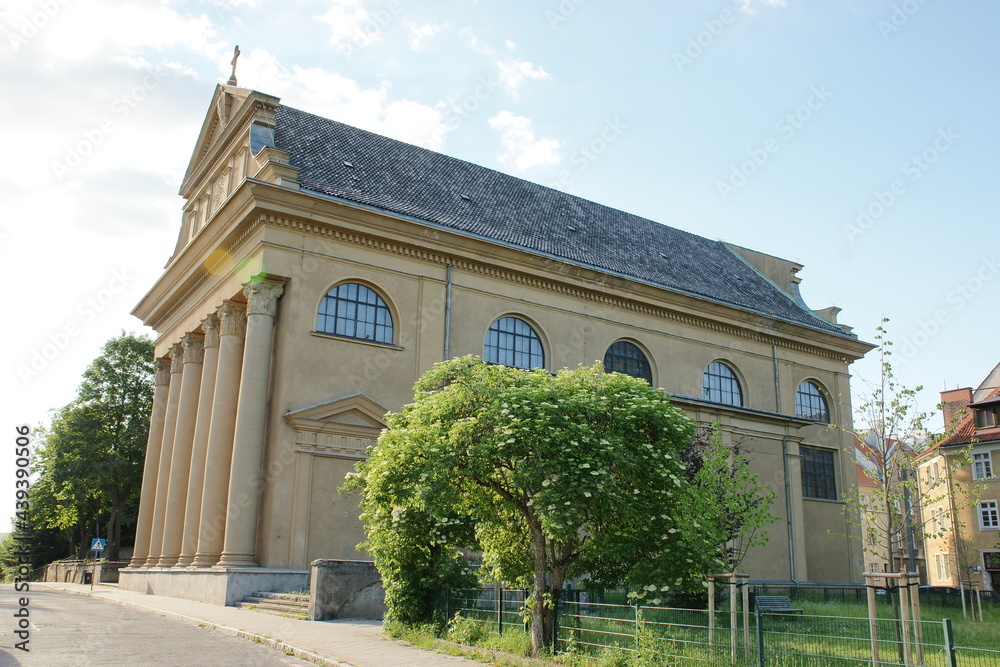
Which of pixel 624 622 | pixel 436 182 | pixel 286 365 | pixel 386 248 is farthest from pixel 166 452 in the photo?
pixel 624 622

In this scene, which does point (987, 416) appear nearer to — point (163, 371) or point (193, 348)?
point (193, 348)

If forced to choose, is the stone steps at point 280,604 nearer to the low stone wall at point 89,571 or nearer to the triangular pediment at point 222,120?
the triangular pediment at point 222,120

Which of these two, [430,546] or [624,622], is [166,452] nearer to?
[430,546]

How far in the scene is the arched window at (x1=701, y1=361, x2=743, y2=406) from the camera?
33531mm

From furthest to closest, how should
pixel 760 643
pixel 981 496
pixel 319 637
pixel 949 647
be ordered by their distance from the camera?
pixel 981 496 → pixel 319 637 → pixel 760 643 → pixel 949 647

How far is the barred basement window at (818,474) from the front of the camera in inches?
1410

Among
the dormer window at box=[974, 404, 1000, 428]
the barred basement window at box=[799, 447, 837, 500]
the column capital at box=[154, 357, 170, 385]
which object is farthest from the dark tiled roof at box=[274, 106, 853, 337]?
the dormer window at box=[974, 404, 1000, 428]

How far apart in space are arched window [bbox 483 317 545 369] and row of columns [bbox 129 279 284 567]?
734cm

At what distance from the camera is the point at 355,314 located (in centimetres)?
2536

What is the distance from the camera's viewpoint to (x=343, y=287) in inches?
996

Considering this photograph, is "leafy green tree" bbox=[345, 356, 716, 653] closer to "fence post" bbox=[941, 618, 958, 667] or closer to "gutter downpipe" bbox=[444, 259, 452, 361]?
"fence post" bbox=[941, 618, 958, 667]

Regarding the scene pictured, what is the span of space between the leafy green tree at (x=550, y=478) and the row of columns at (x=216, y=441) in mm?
10419

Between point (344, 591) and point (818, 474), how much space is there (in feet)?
84.4

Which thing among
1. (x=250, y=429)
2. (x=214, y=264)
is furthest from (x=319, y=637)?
(x=214, y=264)
